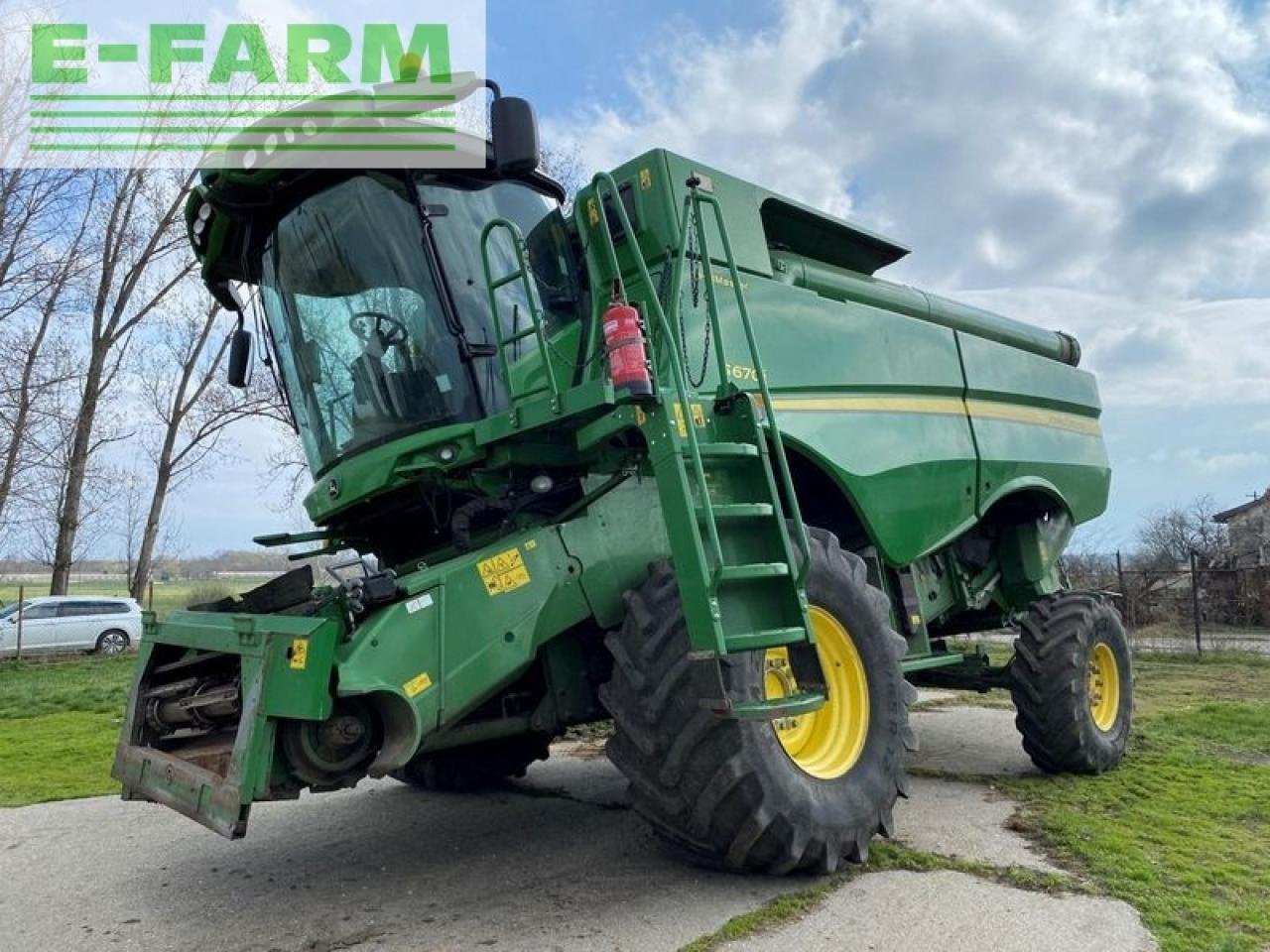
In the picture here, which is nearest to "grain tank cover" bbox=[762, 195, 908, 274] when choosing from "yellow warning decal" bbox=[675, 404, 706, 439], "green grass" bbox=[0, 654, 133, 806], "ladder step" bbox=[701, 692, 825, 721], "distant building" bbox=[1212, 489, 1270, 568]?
"yellow warning decal" bbox=[675, 404, 706, 439]

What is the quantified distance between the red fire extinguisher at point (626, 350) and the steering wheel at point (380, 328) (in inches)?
42.4

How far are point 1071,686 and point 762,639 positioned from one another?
3199mm

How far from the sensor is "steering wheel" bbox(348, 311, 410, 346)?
419 cm

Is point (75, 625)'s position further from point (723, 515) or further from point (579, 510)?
point (723, 515)

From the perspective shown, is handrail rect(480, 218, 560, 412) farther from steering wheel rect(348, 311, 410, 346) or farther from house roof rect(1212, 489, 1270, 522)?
house roof rect(1212, 489, 1270, 522)

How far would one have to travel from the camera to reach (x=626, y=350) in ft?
11.5

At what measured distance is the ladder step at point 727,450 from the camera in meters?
3.67

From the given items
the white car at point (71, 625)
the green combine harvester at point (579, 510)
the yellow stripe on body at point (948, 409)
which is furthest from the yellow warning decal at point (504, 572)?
the white car at point (71, 625)

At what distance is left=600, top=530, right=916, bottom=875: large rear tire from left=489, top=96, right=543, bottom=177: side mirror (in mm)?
1614

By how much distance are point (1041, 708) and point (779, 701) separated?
119 inches

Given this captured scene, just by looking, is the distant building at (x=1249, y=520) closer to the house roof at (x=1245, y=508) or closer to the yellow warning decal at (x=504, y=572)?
the house roof at (x=1245, y=508)

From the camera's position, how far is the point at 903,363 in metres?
5.46

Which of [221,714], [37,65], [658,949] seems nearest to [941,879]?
[658,949]

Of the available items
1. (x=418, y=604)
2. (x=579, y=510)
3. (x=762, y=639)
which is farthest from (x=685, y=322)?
(x=418, y=604)
